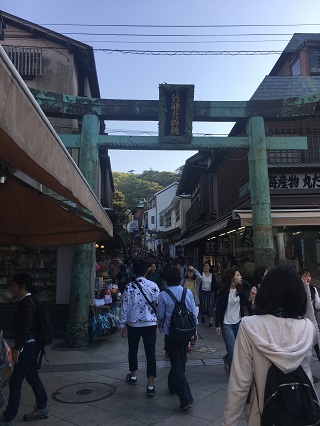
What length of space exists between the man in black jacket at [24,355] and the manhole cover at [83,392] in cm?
66

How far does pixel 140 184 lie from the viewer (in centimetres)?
7738

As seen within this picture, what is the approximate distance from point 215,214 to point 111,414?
16364mm

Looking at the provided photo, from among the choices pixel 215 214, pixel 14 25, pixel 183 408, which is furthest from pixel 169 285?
pixel 215 214

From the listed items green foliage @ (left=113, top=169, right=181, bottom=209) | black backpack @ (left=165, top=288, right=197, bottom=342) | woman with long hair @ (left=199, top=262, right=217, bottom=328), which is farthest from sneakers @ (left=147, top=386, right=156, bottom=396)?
green foliage @ (left=113, top=169, right=181, bottom=209)

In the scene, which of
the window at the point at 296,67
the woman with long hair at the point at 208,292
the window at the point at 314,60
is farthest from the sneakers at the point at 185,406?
the window at the point at 296,67

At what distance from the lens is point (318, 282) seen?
12.0 meters

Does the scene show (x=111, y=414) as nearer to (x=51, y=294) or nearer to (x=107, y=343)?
(x=107, y=343)

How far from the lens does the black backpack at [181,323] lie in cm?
466

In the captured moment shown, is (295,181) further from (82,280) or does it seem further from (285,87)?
(82,280)

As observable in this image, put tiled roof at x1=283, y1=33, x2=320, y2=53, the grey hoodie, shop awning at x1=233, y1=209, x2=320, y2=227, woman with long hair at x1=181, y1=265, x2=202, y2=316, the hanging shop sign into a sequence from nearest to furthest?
the grey hoodie < woman with long hair at x1=181, y1=265, x2=202, y2=316 < shop awning at x1=233, y1=209, x2=320, y2=227 < tiled roof at x1=283, y1=33, x2=320, y2=53 < the hanging shop sign

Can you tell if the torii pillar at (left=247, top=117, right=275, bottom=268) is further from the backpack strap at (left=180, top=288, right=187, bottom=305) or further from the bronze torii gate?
the backpack strap at (left=180, top=288, right=187, bottom=305)

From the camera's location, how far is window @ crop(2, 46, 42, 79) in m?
11.1

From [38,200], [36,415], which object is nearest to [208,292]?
[38,200]

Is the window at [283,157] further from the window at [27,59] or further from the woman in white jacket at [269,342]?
the woman in white jacket at [269,342]
